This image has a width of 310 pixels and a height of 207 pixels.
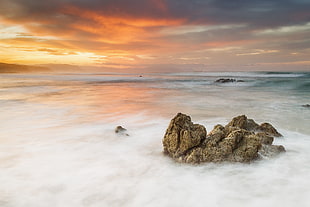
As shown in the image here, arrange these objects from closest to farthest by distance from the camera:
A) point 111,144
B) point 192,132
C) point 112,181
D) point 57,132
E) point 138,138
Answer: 1. point 112,181
2. point 192,132
3. point 111,144
4. point 138,138
5. point 57,132

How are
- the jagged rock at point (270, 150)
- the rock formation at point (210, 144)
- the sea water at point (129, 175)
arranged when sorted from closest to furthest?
the sea water at point (129, 175) < the rock formation at point (210, 144) < the jagged rock at point (270, 150)

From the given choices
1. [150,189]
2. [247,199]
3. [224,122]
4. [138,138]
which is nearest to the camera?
[247,199]

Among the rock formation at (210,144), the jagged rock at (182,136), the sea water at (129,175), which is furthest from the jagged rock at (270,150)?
the jagged rock at (182,136)

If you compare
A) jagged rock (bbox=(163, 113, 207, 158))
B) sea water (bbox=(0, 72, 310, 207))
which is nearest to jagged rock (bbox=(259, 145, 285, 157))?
sea water (bbox=(0, 72, 310, 207))

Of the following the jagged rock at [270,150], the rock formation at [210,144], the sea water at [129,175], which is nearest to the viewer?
the sea water at [129,175]

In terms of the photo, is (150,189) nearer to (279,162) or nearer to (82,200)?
(82,200)

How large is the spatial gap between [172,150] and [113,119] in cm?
543

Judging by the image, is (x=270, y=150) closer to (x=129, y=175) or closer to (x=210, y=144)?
(x=210, y=144)

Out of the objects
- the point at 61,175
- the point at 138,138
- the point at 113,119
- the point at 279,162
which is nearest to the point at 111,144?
the point at 138,138

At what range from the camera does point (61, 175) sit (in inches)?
194

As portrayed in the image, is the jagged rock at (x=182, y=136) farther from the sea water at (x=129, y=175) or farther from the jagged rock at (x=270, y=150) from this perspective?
the jagged rock at (x=270, y=150)

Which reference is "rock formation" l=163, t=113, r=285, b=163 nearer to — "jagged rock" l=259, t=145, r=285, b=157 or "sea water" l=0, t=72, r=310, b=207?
"jagged rock" l=259, t=145, r=285, b=157

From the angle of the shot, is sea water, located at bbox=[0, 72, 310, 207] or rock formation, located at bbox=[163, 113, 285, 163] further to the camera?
rock formation, located at bbox=[163, 113, 285, 163]

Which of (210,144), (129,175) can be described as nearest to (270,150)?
(210,144)
